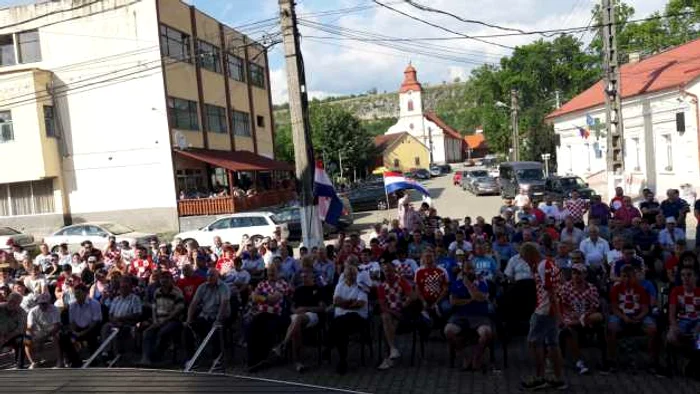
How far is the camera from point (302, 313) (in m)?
8.06

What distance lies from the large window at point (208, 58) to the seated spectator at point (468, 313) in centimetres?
2471

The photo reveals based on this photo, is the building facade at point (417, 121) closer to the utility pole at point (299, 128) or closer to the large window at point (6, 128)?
the large window at point (6, 128)

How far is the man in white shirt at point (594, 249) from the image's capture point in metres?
9.34

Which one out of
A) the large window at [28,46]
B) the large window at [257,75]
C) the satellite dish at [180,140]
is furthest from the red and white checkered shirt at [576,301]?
the large window at [257,75]

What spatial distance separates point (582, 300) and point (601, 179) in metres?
28.8

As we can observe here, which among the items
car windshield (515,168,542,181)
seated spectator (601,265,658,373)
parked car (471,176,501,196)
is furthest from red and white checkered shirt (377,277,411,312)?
parked car (471,176,501,196)

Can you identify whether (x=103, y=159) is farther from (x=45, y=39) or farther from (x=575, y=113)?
(x=575, y=113)

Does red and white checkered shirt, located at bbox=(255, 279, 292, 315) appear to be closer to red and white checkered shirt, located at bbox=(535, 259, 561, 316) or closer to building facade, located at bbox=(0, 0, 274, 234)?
red and white checkered shirt, located at bbox=(535, 259, 561, 316)

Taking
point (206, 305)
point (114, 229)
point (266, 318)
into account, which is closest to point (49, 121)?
point (114, 229)

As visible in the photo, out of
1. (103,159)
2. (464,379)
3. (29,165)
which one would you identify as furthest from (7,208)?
(464,379)

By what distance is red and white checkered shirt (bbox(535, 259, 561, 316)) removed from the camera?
6.41 metres

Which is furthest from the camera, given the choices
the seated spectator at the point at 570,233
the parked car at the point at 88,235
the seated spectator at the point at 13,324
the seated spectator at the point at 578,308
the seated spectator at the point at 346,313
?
the parked car at the point at 88,235

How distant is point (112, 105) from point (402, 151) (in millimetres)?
70471

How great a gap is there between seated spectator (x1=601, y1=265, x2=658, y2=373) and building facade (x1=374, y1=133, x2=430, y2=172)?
273 ft
